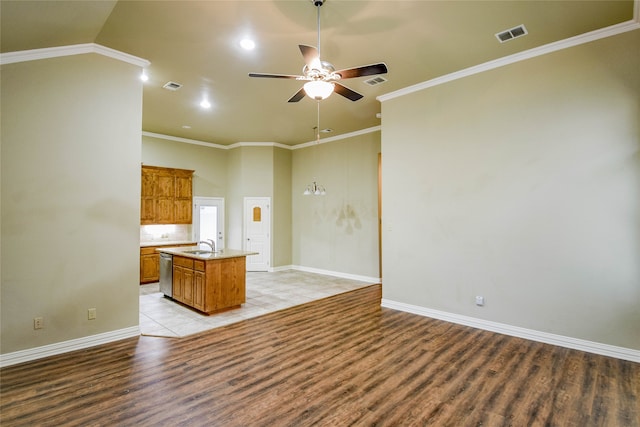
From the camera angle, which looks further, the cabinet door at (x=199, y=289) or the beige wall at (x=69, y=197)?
the cabinet door at (x=199, y=289)

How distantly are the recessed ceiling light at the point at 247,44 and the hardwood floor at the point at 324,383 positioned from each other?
3704 millimetres

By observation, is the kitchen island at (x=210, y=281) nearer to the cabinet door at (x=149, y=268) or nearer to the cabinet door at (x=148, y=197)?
the cabinet door at (x=149, y=268)

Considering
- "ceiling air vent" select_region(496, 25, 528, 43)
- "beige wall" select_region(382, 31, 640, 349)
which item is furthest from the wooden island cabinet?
"ceiling air vent" select_region(496, 25, 528, 43)

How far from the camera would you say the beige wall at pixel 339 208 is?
7668mm

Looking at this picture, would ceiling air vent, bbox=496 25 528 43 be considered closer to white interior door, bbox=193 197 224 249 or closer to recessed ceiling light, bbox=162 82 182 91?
recessed ceiling light, bbox=162 82 182 91

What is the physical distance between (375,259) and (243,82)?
4849 millimetres

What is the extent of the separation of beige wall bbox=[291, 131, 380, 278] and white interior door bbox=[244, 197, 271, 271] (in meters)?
0.88

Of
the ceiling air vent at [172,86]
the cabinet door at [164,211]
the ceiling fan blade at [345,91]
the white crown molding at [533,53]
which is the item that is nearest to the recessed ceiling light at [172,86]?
the ceiling air vent at [172,86]

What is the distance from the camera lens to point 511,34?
11.9ft

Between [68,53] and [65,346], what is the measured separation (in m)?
3.43

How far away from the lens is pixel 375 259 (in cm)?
752

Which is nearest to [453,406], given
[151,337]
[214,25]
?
[151,337]

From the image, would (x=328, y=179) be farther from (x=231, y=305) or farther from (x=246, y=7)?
(x=246, y=7)

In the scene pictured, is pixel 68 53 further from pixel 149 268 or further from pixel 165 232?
pixel 165 232
